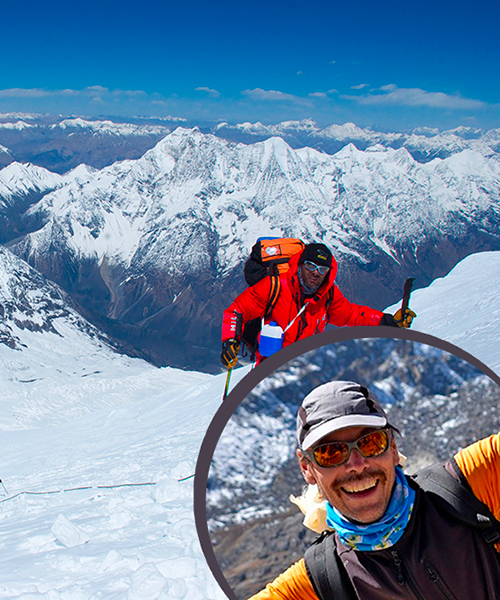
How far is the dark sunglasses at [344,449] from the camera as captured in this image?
2.12 m

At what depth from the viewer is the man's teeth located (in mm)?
2143

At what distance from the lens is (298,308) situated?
16.9ft

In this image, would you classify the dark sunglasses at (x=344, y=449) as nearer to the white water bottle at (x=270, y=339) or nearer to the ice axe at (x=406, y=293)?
the ice axe at (x=406, y=293)

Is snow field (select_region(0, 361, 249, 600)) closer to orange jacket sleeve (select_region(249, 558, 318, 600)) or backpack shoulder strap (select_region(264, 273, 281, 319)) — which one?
orange jacket sleeve (select_region(249, 558, 318, 600))

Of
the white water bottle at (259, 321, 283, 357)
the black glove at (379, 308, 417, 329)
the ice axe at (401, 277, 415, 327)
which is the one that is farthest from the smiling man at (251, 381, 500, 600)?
the white water bottle at (259, 321, 283, 357)

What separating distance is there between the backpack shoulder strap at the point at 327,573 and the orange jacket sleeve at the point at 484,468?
691 mm

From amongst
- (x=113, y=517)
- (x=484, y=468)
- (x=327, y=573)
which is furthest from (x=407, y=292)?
(x=113, y=517)

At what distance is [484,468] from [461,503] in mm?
189

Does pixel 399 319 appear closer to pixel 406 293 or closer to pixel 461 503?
pixel 406 293

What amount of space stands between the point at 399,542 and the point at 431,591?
0.24 meters

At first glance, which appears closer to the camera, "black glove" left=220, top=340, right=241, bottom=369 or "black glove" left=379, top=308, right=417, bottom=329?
"black glove" left=379, top=308, right=417, bottom=329

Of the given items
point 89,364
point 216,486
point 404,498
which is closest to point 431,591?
point 404,498

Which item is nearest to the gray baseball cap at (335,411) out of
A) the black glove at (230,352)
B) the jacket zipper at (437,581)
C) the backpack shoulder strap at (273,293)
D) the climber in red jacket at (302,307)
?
the jacket zipper at (437,581)

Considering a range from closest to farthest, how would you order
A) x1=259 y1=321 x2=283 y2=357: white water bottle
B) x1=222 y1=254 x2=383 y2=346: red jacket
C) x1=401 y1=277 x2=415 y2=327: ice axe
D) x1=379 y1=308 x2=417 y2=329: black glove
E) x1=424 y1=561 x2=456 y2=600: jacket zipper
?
x1=424 y1=561 x2=456 y2=600: jacket zipper → x1=401 y1=277 x2=415 y2=327: ice axe → x1=379 y1=308 x2=417 y2=329: black glove → x1=259 y1=321 x2=283 y2=357: white water bottle → x1=222 y1=254 x2=383 y2=346: red jacket
